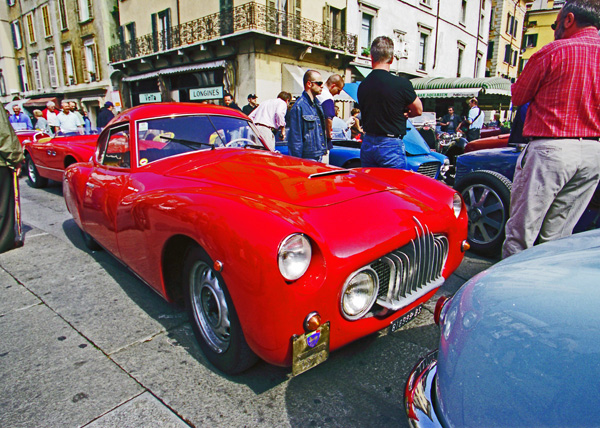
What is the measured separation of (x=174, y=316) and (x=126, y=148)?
55.4 inches

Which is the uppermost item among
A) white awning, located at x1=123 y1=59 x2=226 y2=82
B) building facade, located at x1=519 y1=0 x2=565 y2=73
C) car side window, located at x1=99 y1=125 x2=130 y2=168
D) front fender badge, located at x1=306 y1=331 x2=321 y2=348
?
building facade, located at x1=519 y1=0 x2=565 y2=73

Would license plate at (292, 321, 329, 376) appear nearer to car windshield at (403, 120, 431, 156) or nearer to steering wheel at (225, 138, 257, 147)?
steering wheel at (225, 138, 257, 147)

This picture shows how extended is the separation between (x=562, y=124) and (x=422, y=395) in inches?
82.4

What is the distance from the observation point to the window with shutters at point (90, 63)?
24.2 meters

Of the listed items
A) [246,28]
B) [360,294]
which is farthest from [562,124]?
[246,28]

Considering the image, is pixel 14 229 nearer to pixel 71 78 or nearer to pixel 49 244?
pixel 49 244

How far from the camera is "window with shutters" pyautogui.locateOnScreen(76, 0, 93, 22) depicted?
78.2ft

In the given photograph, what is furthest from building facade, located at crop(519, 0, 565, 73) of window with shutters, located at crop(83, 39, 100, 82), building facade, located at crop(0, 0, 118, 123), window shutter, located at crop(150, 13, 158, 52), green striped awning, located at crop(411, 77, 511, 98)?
window with shutters, located at crop(83, 39, 100, 82)

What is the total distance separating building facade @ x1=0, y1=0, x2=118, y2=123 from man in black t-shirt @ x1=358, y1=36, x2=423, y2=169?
2448 centimetres

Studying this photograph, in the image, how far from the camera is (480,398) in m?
0.97

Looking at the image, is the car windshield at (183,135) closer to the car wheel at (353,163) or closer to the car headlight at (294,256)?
the car headlight at (294,256)

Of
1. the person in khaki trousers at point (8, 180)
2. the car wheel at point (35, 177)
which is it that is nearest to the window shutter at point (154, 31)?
the car wheel at point (35, 177)

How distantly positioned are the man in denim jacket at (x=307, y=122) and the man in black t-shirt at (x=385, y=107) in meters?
0.92

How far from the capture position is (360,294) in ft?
5.90
